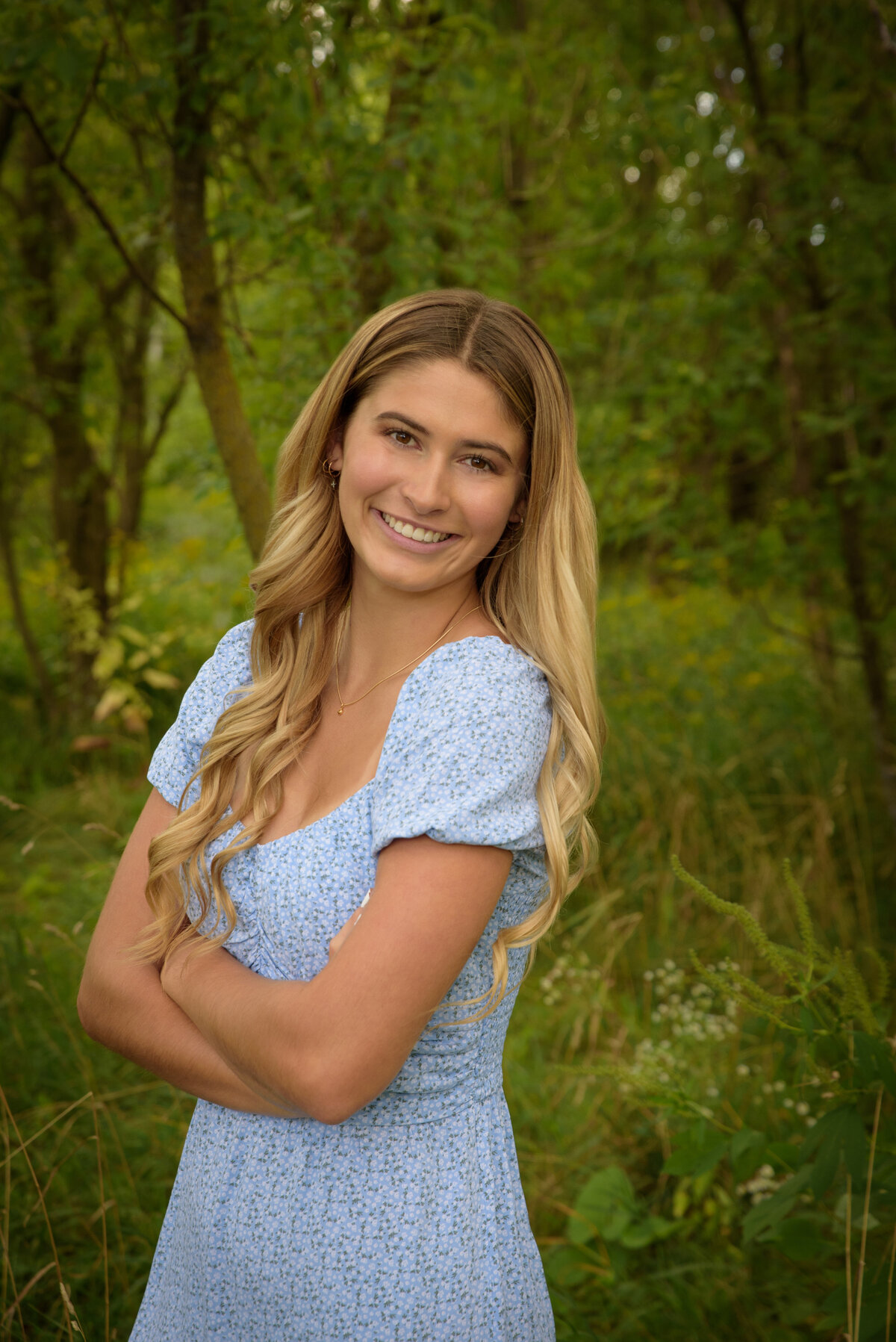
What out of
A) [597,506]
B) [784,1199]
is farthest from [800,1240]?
[597,506]

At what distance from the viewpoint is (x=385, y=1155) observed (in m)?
1.24

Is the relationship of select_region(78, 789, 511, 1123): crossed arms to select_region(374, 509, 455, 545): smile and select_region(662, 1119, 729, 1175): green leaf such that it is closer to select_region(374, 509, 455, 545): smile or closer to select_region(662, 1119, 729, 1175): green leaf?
select_region(374, 509, 455, 545): smile

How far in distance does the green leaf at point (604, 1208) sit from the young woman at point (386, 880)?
1045mm

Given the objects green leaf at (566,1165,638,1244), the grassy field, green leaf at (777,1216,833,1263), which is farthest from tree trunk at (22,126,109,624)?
green leaf at (777,1216,833,1263)

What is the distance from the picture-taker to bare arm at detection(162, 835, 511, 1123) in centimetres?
106

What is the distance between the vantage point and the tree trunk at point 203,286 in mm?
2145

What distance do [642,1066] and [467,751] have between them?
177cm

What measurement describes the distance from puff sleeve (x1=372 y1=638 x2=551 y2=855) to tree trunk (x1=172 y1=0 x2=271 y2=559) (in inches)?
47.5

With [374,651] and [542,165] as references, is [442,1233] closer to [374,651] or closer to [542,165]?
[374,651]

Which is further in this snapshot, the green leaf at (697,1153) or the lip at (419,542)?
the green leaf at (697,1153)

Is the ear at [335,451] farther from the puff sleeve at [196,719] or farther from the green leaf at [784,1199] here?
the green leaf at [784,1199]

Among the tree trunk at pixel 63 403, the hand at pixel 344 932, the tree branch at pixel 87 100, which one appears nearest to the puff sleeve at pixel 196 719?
the hand at pixel 344 932

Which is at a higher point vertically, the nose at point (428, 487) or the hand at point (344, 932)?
the nose at point (428, 487)

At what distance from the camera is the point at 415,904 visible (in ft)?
3.50
